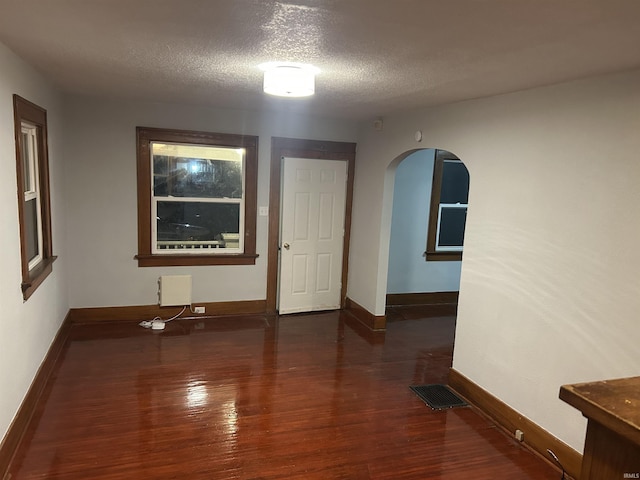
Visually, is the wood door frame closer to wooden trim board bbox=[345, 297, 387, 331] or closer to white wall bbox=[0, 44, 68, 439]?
wooden trim board bbox=[345, 297, 387, 331]

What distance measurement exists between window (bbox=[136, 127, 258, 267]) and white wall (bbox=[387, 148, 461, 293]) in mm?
1839

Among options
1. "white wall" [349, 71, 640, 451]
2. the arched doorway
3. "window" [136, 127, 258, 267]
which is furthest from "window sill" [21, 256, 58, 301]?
the arched doorway

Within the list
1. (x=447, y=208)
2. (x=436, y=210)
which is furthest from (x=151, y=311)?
(x=447, y=208)

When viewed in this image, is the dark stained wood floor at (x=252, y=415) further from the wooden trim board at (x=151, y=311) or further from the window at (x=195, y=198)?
the window at (x=195, y=198)

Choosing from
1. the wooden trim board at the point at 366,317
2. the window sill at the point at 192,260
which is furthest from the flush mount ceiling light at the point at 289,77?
the wooden trim board at the point at 366,317

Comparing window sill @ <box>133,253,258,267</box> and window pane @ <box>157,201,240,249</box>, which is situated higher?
window pane @ <box>157,201,240,249</box>

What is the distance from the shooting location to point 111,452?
2.67 meters

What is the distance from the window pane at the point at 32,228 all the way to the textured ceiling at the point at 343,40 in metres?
0.99

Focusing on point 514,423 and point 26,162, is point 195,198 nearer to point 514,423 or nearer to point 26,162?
point 26,162

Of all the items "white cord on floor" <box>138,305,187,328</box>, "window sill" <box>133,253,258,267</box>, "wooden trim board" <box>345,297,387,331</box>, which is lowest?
"white cord on floor" <box>138,305,187,328</box>

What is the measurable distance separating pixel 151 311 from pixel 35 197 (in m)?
1.96

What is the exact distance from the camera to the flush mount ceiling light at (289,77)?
105 inches

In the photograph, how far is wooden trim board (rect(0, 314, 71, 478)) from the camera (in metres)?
2.49

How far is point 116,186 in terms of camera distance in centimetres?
469
